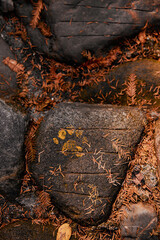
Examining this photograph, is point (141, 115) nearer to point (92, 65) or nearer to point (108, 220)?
point (92, 65)

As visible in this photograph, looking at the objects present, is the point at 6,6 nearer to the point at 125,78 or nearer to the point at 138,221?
the point at 125,78

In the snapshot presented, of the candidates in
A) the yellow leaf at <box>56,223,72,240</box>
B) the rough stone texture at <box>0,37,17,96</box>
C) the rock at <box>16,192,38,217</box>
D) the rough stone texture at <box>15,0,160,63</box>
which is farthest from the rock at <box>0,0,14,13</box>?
the yellow leaf at <box>56,223,72,240</box>

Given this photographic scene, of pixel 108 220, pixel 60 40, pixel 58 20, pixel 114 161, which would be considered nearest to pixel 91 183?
pixel 114 161

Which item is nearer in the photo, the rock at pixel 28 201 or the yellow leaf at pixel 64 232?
the yellow leaf at pixel 64 232

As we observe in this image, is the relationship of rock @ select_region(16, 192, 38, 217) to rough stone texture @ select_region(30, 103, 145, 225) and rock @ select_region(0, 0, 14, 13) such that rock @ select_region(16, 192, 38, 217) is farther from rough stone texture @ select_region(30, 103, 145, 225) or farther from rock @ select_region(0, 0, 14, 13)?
rock @ select_region(0, 0, 14, 13)

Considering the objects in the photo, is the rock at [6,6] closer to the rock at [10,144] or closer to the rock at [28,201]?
the rock at [10,144]

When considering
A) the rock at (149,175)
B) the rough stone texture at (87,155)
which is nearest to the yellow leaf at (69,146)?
the rough stone texture at (87,155)
